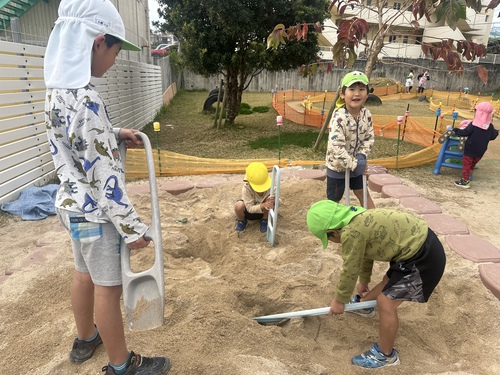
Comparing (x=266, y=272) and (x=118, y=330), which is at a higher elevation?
(x=118, y=330)

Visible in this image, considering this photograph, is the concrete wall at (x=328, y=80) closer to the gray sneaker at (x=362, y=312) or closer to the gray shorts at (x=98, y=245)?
the gray sneaker at (x=362, y=312)

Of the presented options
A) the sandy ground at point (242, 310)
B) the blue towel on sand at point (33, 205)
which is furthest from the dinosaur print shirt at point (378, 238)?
the blue towel on sand at point (33, 205)

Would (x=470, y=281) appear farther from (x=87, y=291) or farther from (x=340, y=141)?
(x=87, y=291)

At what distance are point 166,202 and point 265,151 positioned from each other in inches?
136

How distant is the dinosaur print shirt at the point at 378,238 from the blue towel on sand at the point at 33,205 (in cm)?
355

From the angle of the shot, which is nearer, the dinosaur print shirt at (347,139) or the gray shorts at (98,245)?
the gray shorts at (98,245)

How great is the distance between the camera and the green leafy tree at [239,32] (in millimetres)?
8008

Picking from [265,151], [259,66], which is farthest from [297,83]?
[265,151]

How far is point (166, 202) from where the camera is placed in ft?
14.6

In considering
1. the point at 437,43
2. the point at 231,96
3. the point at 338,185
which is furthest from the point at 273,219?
the point at 231,96

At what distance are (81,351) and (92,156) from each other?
3.70 ft

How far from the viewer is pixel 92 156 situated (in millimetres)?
1384

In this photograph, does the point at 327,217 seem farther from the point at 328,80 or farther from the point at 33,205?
the point at 328,80

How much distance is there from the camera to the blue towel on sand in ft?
13.4
